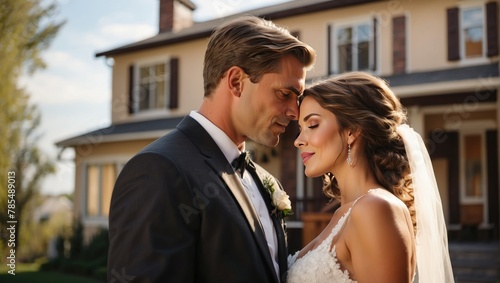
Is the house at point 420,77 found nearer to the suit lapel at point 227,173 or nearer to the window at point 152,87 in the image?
the window at point 152,87

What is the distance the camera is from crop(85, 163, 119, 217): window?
18719 millimetres

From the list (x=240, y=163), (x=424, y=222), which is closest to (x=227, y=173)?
(x=240, y=163)

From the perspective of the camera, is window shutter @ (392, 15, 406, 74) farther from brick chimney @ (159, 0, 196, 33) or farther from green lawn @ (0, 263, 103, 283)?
green lawn @ (0, 263, 103, 283)

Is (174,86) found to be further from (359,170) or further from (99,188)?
(359,170)

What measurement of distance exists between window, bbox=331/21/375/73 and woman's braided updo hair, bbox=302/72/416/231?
36.7 feet

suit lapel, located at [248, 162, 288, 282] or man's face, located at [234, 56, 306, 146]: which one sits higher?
man's face, located at [234, 56, 306, 146]

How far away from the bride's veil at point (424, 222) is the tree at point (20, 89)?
16.3 m

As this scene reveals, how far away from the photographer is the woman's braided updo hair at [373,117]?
3.28m

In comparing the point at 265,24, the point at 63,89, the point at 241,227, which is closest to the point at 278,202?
the point at 241,227

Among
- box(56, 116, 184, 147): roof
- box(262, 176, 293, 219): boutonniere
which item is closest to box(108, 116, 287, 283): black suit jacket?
box(262, 176, 293, 219): boutonniere

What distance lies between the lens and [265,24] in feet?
9.74

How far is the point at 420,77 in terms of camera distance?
12.9 m

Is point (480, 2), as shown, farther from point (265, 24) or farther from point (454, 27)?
point (265, 24)

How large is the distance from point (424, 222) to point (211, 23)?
16058 mm
